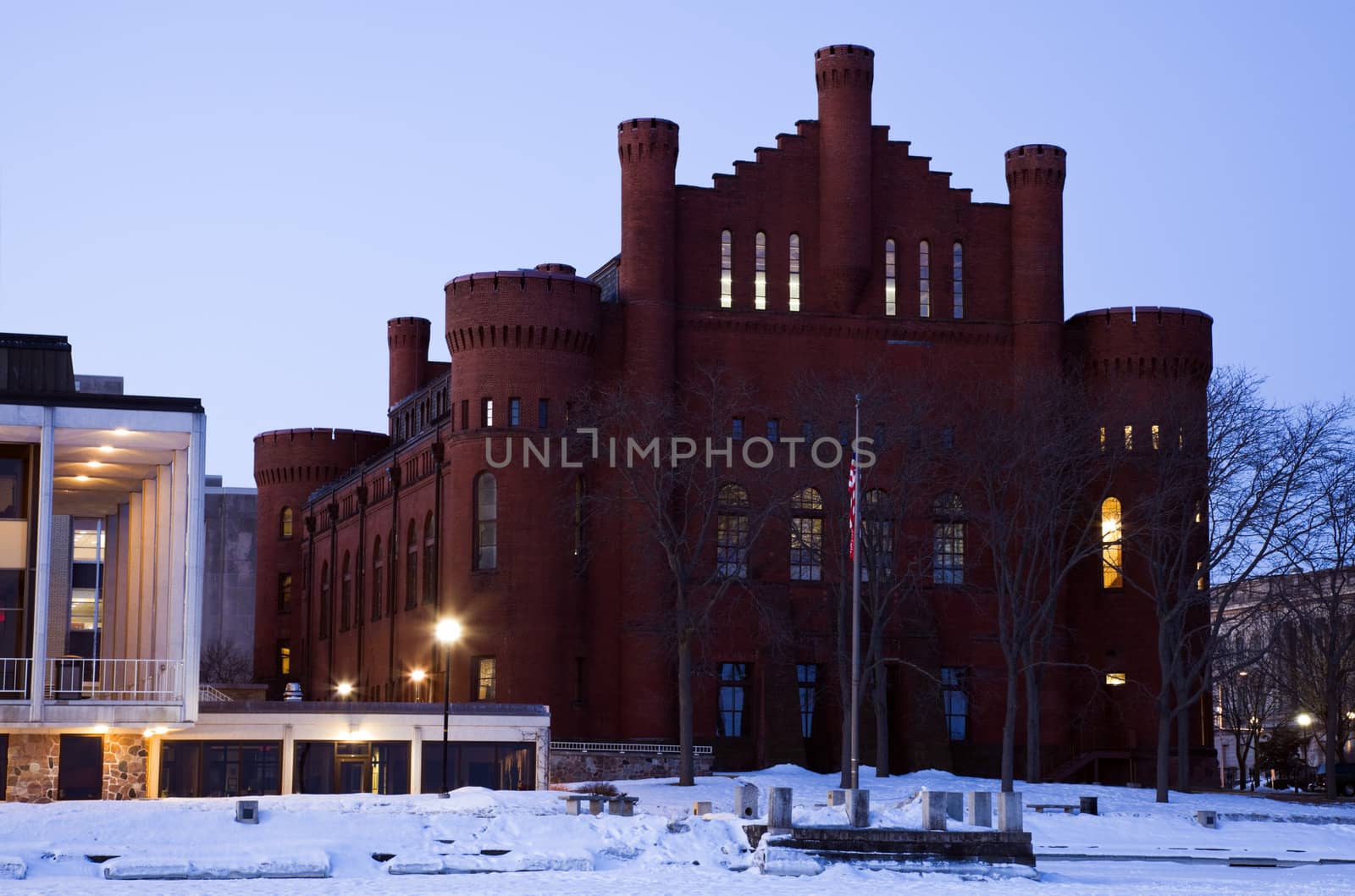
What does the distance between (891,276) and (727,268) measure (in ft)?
21.0

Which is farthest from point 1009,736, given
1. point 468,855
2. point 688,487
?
point 468,855

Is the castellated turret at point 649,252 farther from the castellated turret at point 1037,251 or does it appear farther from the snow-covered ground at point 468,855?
the snow-covered ground at point 468,855

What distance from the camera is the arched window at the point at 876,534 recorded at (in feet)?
221

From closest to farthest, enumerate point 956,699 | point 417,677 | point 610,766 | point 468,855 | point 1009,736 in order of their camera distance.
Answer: point 468,855
point 1009,736
point 610,766
point 956,699
point 417,677

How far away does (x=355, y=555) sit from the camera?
91562mm

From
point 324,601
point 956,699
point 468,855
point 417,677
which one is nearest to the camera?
point 468,855

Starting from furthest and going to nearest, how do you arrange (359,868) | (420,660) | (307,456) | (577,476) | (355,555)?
1. (307,456)
2. (355,555)
3. (420,660)
4. (577,476)
5. (359,868)

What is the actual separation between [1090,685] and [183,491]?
3832 centimetres

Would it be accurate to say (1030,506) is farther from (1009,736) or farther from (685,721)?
(685,721)

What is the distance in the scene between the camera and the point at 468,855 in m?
36.7

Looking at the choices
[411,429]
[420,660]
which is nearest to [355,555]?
[411,429]

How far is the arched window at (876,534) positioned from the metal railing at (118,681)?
23.9 m

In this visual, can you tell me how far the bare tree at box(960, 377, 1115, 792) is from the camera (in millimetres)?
66000

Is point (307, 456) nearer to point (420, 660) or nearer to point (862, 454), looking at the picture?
point (420, 660)
